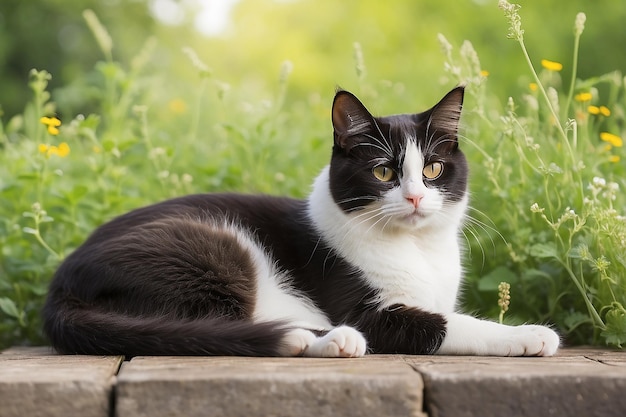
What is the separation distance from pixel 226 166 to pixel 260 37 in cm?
1104

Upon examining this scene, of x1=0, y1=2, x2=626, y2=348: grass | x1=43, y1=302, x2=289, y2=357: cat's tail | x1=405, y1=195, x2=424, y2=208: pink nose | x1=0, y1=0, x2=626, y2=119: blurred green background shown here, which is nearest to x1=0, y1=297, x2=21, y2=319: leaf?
x1=0, y1=2, x2=626, y2=348: grass

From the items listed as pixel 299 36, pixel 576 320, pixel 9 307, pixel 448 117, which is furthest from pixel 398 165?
pixel 299 36

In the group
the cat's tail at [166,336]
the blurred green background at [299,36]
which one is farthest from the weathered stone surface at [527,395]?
A: the blurred green background at [299,36]

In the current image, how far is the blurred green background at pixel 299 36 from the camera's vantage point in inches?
460

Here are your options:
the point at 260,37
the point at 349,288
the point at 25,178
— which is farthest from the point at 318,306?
the point at 260,37

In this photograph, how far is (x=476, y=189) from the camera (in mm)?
3475

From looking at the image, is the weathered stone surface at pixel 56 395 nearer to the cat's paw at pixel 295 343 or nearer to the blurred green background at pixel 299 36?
the cat's paw at pixel 295 343

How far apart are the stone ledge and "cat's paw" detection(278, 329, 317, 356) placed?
0.30 m

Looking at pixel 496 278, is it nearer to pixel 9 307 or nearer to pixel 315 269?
pixel 315 269

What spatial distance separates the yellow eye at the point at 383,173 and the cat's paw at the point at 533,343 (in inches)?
25.2

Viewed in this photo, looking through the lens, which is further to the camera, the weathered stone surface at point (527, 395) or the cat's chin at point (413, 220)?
the cat's chin at point (413, 220)

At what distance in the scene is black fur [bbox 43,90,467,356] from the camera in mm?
2152

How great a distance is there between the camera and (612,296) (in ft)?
8.59

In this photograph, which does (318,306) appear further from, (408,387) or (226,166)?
(226,166)
